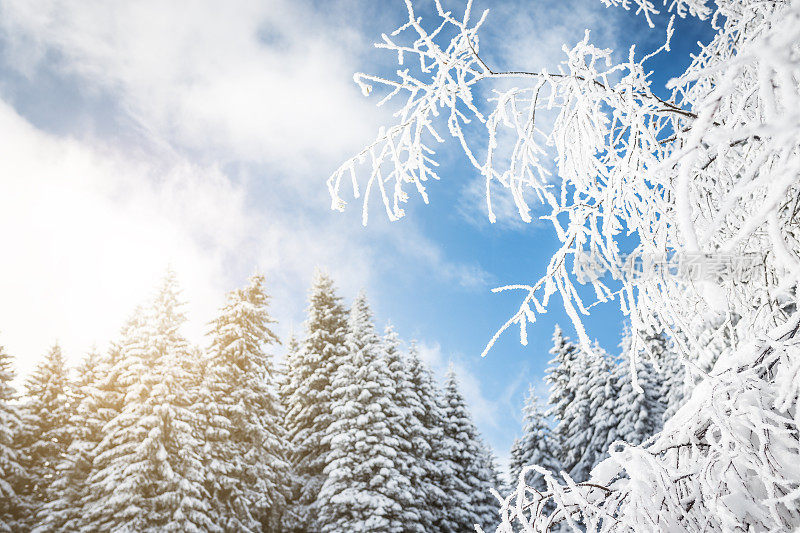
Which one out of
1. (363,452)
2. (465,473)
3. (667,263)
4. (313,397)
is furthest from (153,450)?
(667,263)

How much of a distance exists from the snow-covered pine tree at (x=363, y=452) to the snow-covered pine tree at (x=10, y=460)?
1085 centimetres

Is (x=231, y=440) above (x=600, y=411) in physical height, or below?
below

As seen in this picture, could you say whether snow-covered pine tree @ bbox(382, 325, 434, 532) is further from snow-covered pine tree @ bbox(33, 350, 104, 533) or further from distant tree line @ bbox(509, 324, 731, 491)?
snow-covered pine tree @ bbox(33, 350, 104, 533)

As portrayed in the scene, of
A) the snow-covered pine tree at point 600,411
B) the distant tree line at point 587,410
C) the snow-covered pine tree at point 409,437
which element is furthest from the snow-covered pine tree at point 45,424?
the snow-covered pine tree at point 600,411

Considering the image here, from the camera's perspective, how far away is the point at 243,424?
56.6ft

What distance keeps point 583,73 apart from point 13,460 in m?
24.9

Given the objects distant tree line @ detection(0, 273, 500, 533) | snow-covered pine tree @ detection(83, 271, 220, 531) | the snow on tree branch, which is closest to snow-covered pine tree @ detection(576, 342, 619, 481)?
distant tree line @ detection(0, 273, 500, 533)

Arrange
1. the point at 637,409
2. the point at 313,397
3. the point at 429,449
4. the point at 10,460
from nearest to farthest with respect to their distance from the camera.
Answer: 1. the point at 10,460
2. the point at 429,449
3. the point at 313,397
4. the point at 637,409

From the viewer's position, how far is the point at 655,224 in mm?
2338

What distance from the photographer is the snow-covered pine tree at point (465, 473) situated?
21906 millimetres

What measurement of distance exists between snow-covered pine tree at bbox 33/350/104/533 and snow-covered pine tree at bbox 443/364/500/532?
47.7 ft

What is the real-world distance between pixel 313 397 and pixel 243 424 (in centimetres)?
515

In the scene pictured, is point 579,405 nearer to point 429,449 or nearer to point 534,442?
point 534,442

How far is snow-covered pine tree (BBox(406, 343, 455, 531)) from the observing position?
20.5 meters
